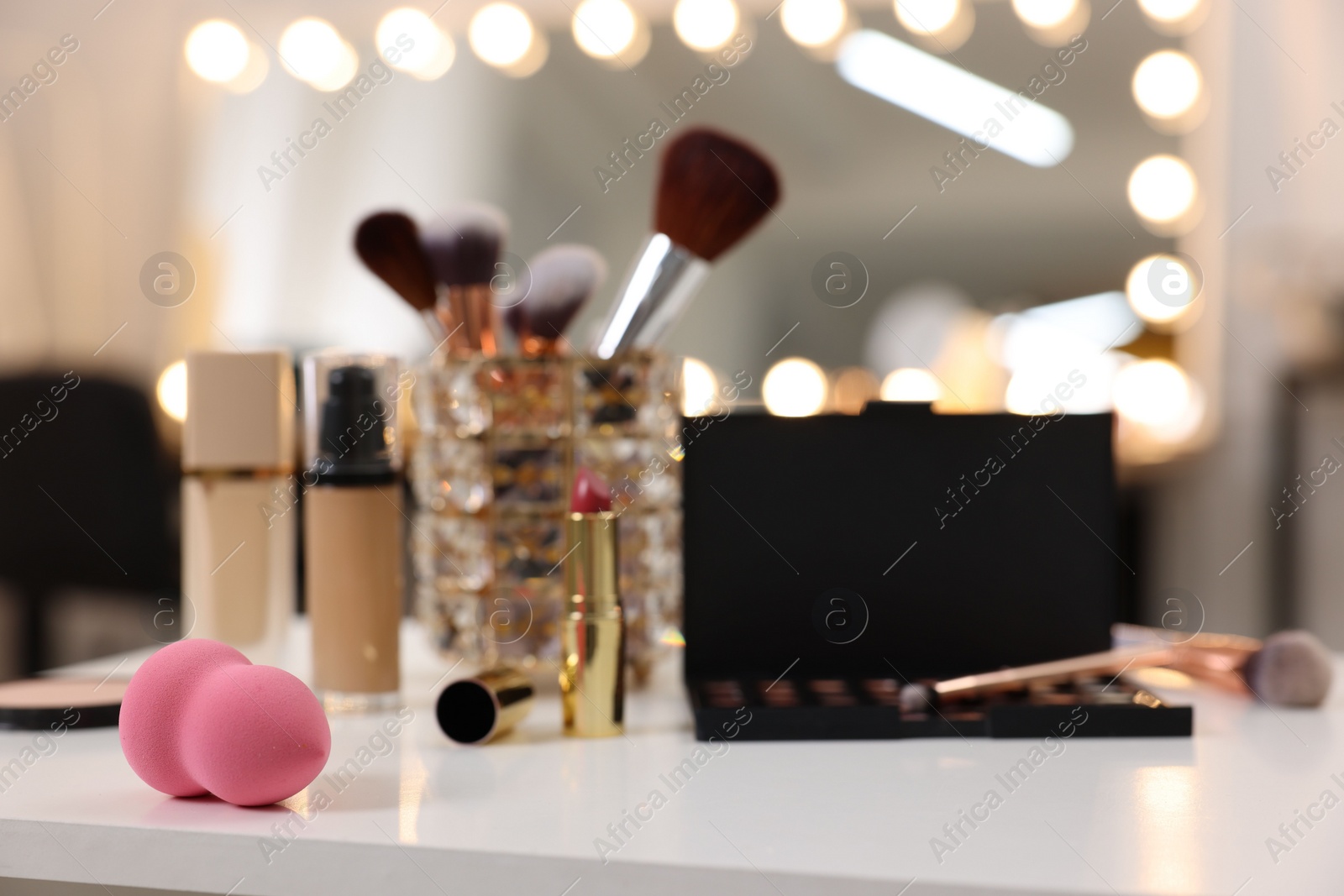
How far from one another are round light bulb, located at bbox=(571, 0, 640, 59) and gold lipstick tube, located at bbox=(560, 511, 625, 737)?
1064 millimetres

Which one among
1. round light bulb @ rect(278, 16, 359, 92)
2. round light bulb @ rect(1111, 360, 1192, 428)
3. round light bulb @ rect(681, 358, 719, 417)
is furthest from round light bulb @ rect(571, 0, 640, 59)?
round light bulb @ rect(1111, 360, 1192, 428)

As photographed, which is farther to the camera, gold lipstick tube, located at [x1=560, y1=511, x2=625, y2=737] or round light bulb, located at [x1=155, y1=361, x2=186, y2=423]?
round light bulb, located at [x1=155, y1=361, x2=186, y2=423]

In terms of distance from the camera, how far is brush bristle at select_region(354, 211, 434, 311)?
0.55 meters

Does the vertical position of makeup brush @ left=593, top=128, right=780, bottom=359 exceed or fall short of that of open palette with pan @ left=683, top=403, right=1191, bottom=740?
it exceeds it

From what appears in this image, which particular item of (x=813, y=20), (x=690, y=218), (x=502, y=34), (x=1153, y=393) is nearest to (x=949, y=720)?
(x=690, y=218)

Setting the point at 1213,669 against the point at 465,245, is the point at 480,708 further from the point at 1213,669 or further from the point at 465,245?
the point at 1213,669

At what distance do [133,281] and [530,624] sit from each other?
96cm

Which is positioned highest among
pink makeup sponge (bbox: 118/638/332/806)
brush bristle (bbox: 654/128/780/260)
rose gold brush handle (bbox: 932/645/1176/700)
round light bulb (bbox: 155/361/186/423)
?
brush bristle (bbox: 654/128/780/260)

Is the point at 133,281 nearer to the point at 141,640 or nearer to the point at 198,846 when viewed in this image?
the point at 141,640

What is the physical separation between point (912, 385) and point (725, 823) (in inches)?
41.0

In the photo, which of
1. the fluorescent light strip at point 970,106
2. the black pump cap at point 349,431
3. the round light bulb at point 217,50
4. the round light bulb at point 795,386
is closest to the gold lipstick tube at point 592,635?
the black pump cap at point 349,431

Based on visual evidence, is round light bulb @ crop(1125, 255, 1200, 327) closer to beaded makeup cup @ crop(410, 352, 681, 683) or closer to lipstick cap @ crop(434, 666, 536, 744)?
beaded makeup cup @ crop(410, 352, 681, 683)

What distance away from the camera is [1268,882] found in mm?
296

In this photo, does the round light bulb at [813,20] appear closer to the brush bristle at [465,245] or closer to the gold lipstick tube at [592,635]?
the brush bristle at [465,245]
